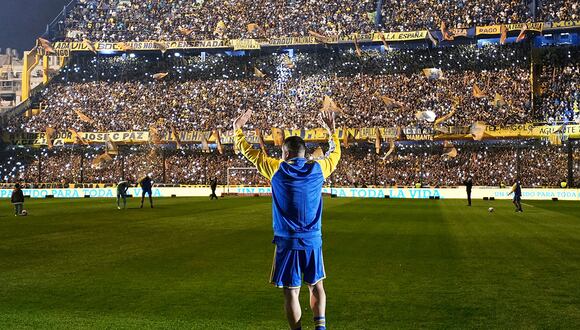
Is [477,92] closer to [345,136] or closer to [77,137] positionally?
[345,136]

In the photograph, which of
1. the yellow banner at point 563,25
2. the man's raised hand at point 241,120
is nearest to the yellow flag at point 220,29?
the yellow banner at point 563,25

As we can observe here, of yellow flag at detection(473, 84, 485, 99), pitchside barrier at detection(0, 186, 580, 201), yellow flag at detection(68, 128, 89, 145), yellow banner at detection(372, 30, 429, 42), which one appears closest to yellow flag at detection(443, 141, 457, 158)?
yellow flag at detection(473, 84, 485, 99)

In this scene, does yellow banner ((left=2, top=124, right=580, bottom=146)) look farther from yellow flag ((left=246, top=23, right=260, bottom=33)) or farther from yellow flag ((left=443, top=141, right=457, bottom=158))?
yellow flag ((left=246, top=23, right=260, bottom=33))

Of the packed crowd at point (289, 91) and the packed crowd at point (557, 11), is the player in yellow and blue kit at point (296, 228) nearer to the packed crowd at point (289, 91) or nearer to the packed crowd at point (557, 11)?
the packed crowd at point (289, 91)

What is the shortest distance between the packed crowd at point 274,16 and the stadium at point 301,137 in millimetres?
223

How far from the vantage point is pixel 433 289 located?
1106cm

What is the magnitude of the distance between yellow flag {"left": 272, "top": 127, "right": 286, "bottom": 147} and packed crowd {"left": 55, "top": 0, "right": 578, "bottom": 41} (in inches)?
497

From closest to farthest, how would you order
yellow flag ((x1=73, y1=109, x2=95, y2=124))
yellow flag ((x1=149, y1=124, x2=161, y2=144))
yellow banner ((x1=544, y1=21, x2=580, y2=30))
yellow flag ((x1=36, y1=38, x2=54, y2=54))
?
1. yellow banner ((x1=544, y1=21, x2=580, y2=30))
2. yellow flag ((x1=149, y1=124, x2=161, y2=144))
3. yellow flag ((x1=73, y1=109, x2=95, y2=124))
4. yellow flag ((x1=36, y1=38, x2=54, y2=54))

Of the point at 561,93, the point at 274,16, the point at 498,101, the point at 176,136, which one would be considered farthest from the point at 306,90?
the point at 561,93

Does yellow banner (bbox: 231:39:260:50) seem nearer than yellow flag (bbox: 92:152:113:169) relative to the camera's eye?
No

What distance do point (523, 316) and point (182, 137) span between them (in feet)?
185

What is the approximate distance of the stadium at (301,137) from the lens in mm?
16234

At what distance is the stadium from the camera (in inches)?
639

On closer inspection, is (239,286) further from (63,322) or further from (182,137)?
(182,137)
